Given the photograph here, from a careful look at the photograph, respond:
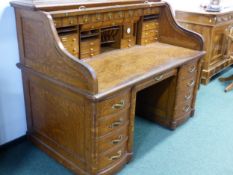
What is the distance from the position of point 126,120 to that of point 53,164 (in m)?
0.65

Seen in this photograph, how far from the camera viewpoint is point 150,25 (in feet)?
8.40

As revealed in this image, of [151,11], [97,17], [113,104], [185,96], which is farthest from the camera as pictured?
[185,96]

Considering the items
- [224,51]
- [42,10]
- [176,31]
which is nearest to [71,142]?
[42,10]

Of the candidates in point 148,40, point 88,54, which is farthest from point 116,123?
point 148,40

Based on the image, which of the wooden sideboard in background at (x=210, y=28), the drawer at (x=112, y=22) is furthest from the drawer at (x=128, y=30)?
the wooden sideboard in background at (x=210, y=28)

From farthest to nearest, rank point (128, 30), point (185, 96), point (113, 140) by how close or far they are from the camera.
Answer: point (185, 96) → point (128, 30) → point (113, 140)

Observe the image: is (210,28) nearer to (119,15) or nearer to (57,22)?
(119,15)

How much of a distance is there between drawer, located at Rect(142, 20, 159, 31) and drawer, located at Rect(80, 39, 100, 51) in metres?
0.56

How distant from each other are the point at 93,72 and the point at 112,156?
2.25ft

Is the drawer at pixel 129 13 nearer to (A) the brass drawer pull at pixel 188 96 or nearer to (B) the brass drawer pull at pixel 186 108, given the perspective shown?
(A) the brass drawer pull at pixel 188 96

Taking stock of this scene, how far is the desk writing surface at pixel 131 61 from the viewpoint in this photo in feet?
5.92

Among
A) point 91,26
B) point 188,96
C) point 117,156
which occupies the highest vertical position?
point 91,26

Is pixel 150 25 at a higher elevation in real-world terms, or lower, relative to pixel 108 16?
lower

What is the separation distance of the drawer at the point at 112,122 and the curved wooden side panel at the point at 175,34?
103 centimetres
